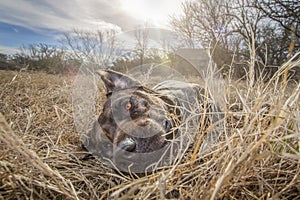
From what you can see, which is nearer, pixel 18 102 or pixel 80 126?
pixel 80 126

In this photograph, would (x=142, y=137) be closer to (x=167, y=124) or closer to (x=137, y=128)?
(x=137, y=128)

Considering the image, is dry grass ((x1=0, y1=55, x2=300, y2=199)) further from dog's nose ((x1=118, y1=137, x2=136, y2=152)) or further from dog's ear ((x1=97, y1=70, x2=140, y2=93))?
dog's ear ((x1=97, y1=70, x2=140, y2=93))

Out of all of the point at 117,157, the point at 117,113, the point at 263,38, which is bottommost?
the point at 117,157

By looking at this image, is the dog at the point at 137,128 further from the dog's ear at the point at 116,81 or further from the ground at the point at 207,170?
the ground at the point at 207,170

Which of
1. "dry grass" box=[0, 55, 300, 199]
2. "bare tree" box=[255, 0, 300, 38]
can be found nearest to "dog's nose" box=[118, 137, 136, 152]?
"dry grass" box=[0, 55, 300, 199]

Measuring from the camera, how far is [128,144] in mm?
1254

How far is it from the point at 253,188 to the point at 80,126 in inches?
62.0

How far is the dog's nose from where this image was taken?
1244 millimetres

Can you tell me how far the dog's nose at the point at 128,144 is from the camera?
124 centimetres

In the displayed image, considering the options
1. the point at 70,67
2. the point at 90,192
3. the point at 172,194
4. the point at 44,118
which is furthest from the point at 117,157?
the point at 70,67

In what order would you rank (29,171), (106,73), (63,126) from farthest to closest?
(63,126)
(106,73)
(29,171)

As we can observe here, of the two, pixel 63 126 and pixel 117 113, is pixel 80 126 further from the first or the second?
pixel 117 113

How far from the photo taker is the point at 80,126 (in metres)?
2.01

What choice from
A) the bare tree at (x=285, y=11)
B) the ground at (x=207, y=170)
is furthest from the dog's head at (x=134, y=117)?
the bare tree at (x=285, y=11)
